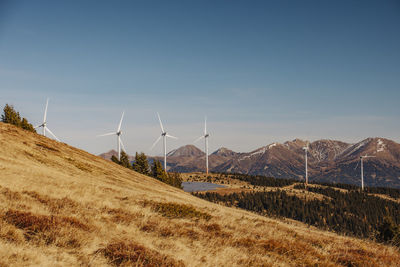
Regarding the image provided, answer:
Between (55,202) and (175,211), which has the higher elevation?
(55,202)

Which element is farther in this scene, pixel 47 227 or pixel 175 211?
pixel 175 211

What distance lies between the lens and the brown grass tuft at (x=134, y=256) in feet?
31.3

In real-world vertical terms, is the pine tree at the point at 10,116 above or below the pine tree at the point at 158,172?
above

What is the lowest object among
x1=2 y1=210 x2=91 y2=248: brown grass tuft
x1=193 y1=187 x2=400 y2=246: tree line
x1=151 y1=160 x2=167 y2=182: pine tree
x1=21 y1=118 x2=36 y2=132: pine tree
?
x1=193 y1=187 x2=400 y2=246: tree line

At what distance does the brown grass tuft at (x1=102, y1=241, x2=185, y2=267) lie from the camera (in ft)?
31.3

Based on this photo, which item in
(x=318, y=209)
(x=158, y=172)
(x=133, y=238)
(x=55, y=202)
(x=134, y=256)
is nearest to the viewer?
(x=134, y=256)

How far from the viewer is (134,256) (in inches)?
392

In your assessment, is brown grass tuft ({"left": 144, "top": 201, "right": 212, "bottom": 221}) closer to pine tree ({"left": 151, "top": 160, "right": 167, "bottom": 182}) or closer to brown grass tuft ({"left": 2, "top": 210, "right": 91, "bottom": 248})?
brown grass tuft ({"left": 2, "top": 210, "right": 91, "bottom": 248})

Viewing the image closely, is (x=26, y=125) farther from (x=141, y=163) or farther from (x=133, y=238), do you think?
(x=133, y=238)

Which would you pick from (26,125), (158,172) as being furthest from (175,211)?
(158,172)

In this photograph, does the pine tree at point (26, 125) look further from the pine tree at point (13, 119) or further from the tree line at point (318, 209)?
the tree line at point (318, 209)

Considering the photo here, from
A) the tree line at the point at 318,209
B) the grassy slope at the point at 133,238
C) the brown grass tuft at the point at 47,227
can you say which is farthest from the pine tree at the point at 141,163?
the brown grass tuft at the point at 47,227

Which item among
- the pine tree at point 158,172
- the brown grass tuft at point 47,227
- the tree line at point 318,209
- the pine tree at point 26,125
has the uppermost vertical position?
the pine tree at point 26,125

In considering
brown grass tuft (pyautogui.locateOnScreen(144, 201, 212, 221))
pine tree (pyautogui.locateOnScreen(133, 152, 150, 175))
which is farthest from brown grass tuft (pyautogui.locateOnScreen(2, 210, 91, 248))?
pine tree (pyautogui.locateOnScreen(133, 152, 150, 175))
